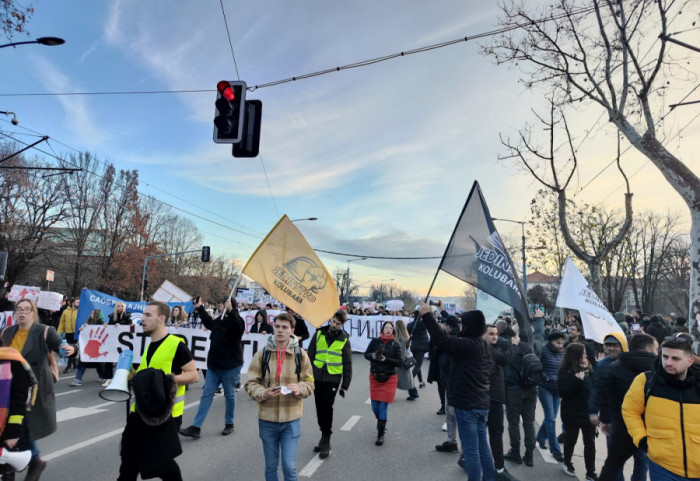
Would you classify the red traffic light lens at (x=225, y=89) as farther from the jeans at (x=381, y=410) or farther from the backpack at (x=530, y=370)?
the backpack at (x=530, y=370)

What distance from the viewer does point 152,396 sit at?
11.0ft

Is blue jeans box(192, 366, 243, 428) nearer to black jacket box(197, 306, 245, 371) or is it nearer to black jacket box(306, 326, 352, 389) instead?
black jacket box(197, 306, 245, 371)

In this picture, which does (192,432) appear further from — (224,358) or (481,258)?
(481,258)

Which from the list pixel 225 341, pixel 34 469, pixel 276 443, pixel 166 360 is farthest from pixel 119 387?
pixel 225 341

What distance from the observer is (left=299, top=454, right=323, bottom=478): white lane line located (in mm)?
5176

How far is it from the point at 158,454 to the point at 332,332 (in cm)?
316

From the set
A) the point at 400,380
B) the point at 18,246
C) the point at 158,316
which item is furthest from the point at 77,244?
the point at 158,316

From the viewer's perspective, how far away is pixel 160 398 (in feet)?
11.0

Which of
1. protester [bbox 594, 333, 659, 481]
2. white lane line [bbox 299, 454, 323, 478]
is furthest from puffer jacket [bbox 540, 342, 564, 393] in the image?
white lane line [bbox 299, 454, 323, 478]

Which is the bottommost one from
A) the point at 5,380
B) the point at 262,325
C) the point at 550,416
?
the point at 550,416

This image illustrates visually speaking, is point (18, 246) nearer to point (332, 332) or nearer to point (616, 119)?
point (332, 332)

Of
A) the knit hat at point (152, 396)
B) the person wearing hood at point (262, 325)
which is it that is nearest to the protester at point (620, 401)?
the knit hat at point (152, 396)

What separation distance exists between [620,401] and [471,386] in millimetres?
1468

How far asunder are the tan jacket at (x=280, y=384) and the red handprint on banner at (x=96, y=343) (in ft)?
24.8
